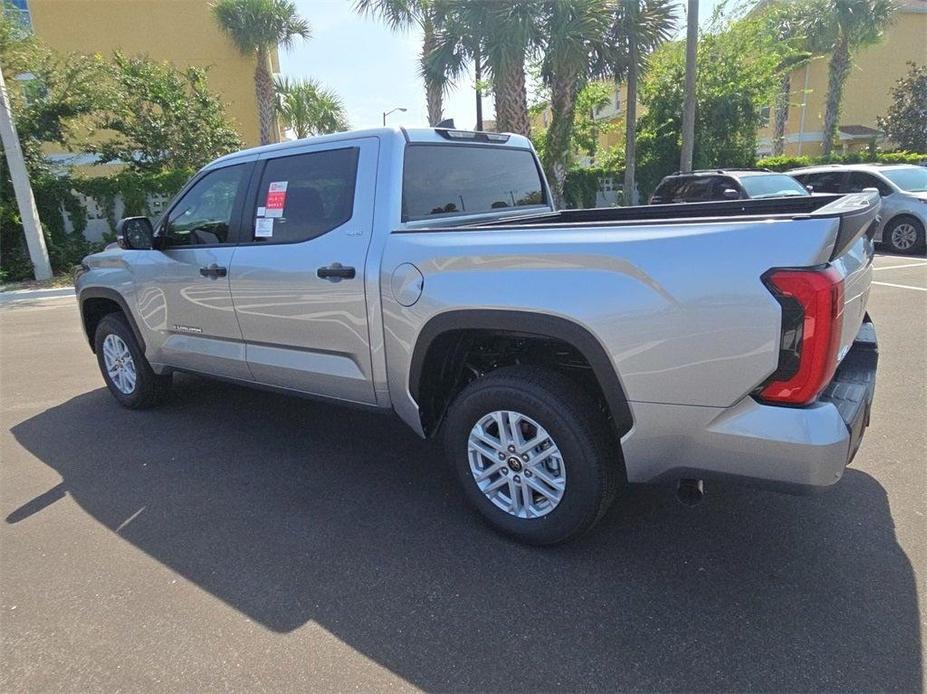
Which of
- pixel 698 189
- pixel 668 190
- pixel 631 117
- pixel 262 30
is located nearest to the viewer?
pixel 698 189

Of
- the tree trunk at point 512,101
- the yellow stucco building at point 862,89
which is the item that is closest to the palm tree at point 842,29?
the yellow stucco building at point 862,89

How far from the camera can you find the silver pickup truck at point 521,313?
2080mm

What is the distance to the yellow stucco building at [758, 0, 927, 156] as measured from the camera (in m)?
36.5

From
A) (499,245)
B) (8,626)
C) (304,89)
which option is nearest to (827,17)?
(304,89)

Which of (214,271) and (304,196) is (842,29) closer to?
(304,196)

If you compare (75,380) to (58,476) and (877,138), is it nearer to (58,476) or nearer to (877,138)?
(58,476)

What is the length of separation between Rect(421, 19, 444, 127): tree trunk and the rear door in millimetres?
9541

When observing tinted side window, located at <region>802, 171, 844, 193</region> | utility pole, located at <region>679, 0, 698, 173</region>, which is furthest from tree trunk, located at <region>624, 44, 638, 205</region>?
tinted side window, located at <region>802, 171, 844, 193</region>

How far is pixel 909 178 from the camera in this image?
11.9 metres

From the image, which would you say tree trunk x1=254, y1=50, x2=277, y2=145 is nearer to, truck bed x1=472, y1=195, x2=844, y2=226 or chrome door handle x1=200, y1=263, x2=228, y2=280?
chrome door handle x1=200, y1=263, x2=228, y2=280

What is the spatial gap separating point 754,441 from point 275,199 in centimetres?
284

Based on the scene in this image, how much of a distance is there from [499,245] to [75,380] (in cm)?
516

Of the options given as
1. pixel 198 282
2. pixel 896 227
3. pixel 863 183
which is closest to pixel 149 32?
pixel 863 183

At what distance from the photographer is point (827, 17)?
26.3 m
